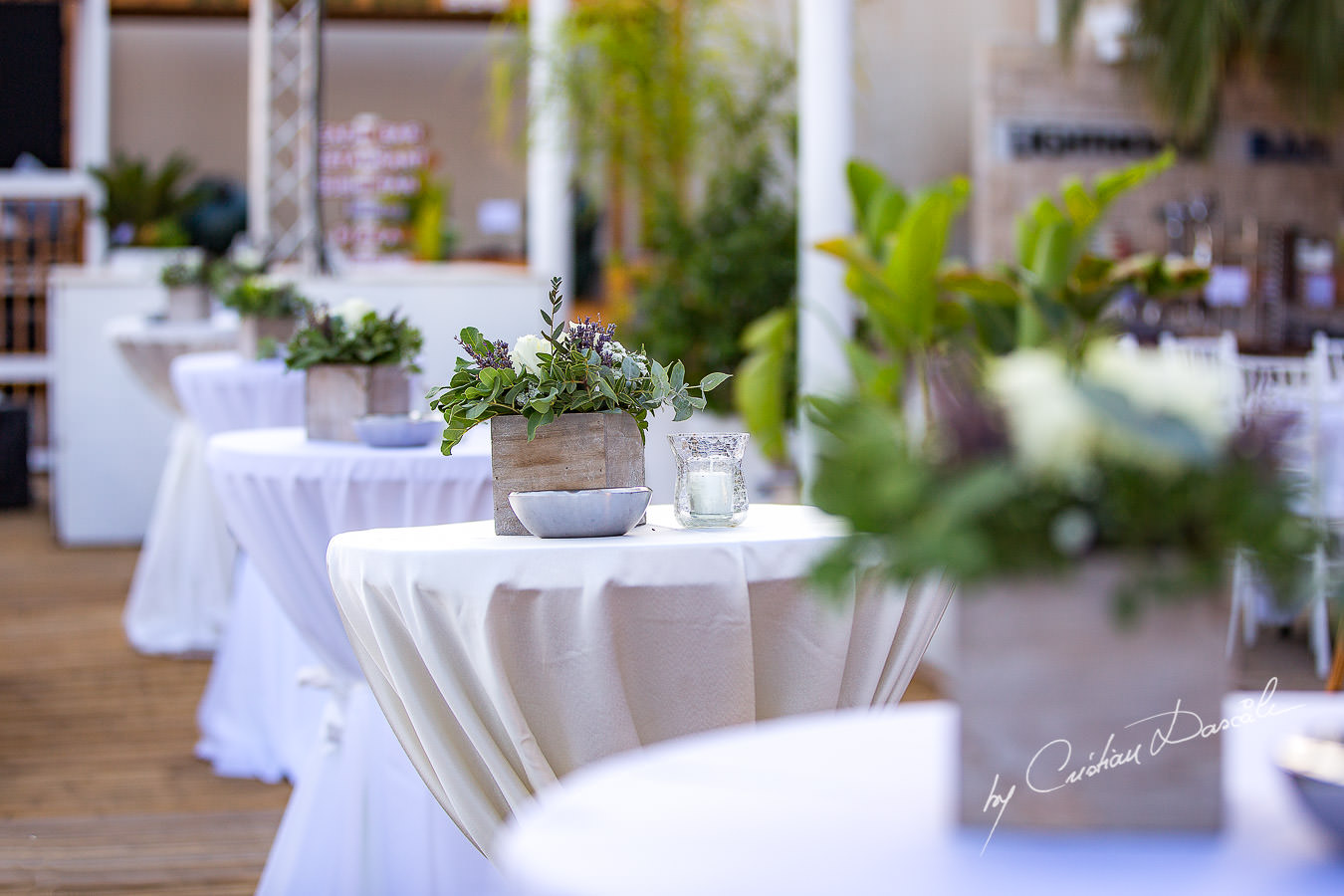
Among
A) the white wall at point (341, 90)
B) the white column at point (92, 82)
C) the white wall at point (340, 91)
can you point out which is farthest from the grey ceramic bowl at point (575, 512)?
the white wall at point (340, 91)

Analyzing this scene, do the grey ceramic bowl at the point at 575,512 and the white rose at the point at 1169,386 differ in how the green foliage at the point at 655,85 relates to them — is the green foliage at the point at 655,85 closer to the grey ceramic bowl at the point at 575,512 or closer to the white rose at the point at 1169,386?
the grey ceramic bowl at the point at 575,512

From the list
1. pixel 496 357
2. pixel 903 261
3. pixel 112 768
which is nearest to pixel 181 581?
pixel 112 768

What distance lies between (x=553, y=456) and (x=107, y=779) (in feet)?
7.60

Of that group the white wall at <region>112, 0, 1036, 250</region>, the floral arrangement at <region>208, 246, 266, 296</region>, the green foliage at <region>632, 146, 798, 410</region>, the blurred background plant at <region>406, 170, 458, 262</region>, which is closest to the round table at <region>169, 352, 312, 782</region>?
the floral arrangement at <region>208, 246, 266, 296</region>

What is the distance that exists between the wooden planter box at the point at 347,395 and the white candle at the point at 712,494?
113 cm

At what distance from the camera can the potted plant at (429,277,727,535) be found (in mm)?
2072

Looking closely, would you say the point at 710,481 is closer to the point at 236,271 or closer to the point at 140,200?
the point at 236,271

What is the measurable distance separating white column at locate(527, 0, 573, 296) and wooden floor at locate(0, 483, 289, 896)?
3.11 metres

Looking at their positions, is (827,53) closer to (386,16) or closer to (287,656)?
(287,656)

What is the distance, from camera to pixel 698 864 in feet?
2.93

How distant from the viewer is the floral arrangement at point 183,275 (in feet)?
20.5

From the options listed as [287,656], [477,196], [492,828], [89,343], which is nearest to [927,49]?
[477,196]

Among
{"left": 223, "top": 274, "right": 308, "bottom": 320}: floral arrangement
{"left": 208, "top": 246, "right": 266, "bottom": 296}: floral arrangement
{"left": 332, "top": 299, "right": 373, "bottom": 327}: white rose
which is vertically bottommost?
{"left": 332, "top": 299, "right": 373, "bottom": 327}: white rose

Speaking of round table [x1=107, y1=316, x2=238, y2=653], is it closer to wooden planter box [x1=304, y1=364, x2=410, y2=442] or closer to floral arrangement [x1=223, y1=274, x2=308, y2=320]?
floral arrangement [x1=223, y1=274, x2=308, y2=320]
